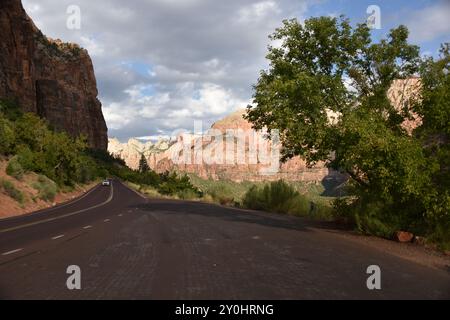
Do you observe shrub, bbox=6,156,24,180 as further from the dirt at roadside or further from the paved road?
the dirt at roadside

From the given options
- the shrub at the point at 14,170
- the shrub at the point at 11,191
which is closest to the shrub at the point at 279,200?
the shrub at the point at 11,191

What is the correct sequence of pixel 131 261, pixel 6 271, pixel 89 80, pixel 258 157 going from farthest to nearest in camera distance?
pixel 258 157 < pixel 89 80 < pixel 131 261 < pixel 6 271

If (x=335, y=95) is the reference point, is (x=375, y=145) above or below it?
below

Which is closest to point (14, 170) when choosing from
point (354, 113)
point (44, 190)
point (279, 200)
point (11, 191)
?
point (44, 190)

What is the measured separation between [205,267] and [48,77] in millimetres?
138640

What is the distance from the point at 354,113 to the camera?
49.1 feet

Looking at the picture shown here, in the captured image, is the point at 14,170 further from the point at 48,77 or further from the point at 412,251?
the point at 48,77

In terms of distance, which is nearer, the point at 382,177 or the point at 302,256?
the point at 302,256

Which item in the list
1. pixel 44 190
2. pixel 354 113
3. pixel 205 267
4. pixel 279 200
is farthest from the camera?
pixel 44 190

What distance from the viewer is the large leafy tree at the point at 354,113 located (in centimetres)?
1324

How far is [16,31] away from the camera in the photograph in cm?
9081

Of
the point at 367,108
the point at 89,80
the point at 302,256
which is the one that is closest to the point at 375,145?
the point at 367,108

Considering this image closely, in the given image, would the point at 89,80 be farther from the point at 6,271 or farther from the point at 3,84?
the point at 6,271
